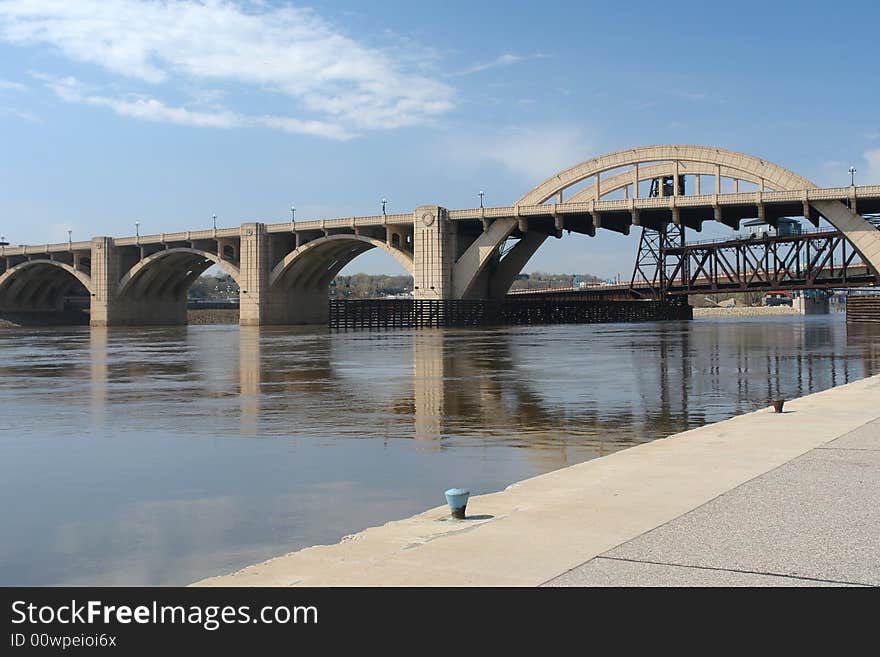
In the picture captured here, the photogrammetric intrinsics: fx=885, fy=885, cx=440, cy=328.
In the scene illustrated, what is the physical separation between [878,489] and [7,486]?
9.24 m

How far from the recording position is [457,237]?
9062 centimetres

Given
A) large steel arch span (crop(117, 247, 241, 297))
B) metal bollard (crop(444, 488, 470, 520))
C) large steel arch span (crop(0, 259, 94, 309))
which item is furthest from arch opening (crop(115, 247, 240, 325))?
metal bollard (crop(444, 488, 470, 520))

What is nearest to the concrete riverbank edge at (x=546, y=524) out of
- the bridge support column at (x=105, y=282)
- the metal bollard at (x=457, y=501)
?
the metal bollard at (x=457, y=501)

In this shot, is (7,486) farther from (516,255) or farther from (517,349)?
(516,255)

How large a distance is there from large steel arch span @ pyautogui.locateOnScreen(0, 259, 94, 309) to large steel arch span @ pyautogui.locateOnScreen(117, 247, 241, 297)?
41.5ft

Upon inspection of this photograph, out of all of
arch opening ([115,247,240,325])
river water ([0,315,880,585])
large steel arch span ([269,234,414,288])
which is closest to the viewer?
river water ([0,315,880,585])

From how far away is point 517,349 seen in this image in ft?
139

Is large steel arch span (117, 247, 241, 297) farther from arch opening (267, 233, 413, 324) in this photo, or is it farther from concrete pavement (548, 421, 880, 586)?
concrete pavement (548, 421, 880, 586)

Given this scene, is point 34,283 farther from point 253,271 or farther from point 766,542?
point 766,542

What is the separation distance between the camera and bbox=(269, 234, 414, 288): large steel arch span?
95.1 m

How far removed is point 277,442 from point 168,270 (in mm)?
113713

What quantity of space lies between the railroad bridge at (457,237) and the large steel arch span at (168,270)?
0.22 m

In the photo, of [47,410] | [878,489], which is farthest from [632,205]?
[878,489]
